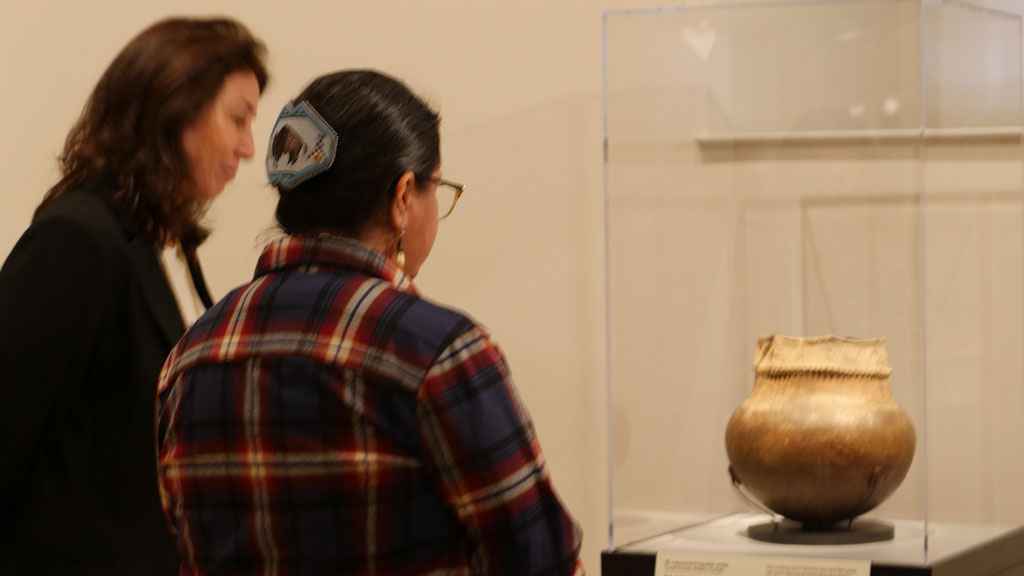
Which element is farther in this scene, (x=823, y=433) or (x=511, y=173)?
(x=511, y=173)

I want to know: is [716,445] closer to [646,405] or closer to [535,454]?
[646,405]

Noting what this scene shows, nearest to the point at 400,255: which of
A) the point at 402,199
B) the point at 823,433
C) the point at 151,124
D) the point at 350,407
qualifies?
the point at 402,199

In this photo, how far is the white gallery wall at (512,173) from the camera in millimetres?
2842

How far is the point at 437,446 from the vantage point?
1126 millimetres

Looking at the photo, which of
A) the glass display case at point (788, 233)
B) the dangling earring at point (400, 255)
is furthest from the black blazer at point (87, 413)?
the glass display case at point (788, 233)

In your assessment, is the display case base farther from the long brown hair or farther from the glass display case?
the long brown hair

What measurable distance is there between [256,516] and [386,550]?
0.42 ft

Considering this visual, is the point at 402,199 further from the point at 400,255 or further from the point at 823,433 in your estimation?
the point at 823,433

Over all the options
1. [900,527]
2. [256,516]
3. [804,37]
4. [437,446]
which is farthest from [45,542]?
[804,37]

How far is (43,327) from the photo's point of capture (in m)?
1.68

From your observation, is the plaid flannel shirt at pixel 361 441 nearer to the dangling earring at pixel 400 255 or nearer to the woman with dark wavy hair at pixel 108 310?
the dangling earring at pixel 400 255

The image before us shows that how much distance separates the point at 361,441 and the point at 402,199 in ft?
0.82

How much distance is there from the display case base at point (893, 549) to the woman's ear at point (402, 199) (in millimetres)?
1066

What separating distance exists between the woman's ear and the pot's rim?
3.58 feet
